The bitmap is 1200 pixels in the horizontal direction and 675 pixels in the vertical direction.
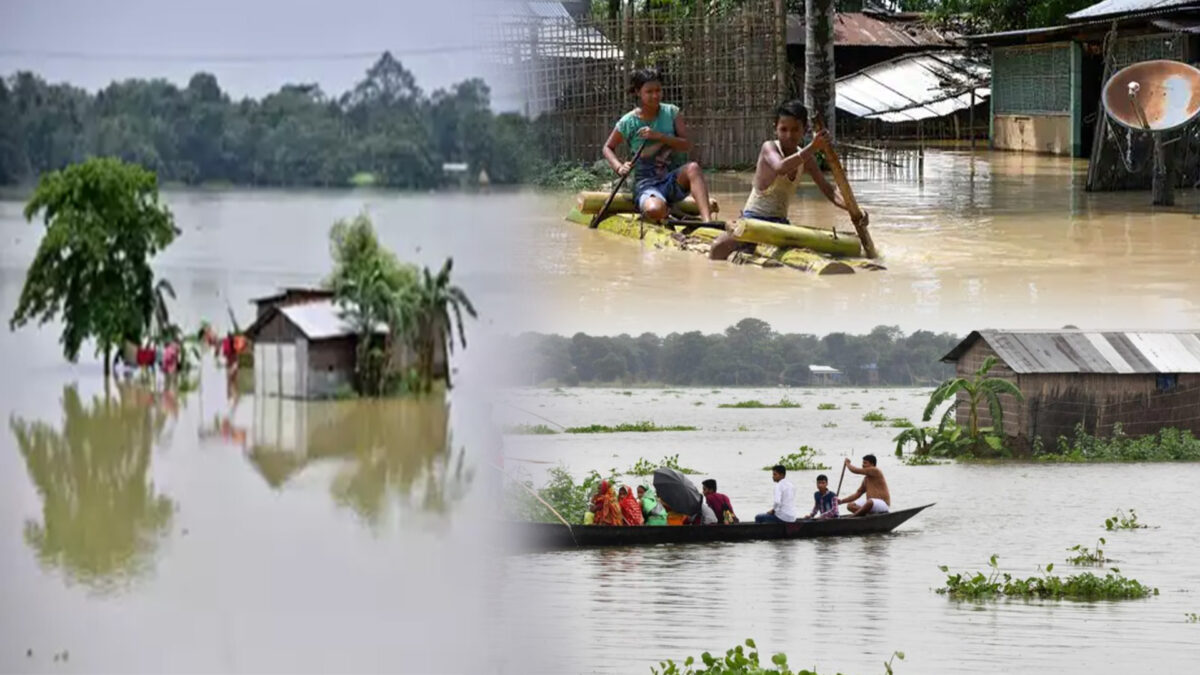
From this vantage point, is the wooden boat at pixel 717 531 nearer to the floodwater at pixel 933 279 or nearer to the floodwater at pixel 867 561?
the floodwater at pixel 867 561

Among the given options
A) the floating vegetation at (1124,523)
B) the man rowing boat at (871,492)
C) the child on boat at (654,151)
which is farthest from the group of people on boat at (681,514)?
the floating vegetation at (1124,523)

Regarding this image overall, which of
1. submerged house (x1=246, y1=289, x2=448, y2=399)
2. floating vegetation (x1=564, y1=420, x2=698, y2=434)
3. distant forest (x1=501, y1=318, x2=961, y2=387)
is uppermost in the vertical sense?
submerged house (x1=246, y1=289, x2=448, y2=399)

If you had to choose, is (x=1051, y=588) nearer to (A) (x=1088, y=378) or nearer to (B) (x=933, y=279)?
(B) (x=933, y=279)

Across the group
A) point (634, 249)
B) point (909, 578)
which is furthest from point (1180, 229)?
point (634, 249)

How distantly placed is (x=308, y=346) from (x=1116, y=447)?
501 centimetres

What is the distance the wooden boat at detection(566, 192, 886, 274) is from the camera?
3.80 meters

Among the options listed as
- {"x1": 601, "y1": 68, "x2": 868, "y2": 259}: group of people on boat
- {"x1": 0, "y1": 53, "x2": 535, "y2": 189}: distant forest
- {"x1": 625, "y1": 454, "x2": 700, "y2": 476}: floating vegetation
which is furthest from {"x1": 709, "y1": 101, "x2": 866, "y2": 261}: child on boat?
{"x1": 0, "y1": 53, "x2": 535, "y2": 189}: distant forest

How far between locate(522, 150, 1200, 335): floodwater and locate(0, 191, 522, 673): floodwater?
2.43m

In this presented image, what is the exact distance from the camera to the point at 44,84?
1.04 metres

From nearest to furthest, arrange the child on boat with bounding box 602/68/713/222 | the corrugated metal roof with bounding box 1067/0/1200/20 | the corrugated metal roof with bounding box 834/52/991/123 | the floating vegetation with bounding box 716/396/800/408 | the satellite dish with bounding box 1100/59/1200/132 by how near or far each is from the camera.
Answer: the child on boat with bounding box 602/68/713/222 → the floating vegetation with bounding box 716/396/800/408 → the satellite dish with bounding box 1100/59/1200/132 → the corrugated metal roof with bounding box 1067/0/1200/20 → the corrugated metal roof with bounding box 834/52/991/123

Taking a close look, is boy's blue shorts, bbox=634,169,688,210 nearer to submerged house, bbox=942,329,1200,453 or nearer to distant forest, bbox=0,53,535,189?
submerged house, bbox=942,329,1200,453

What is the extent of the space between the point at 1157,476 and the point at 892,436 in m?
0.95

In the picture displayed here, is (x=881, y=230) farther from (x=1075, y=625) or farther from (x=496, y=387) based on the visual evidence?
(x=496, y=387)

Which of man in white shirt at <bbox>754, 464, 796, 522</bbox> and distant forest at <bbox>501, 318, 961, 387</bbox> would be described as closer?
man in white shirt at <bbox>754, 464, 796, 522</bbox>
